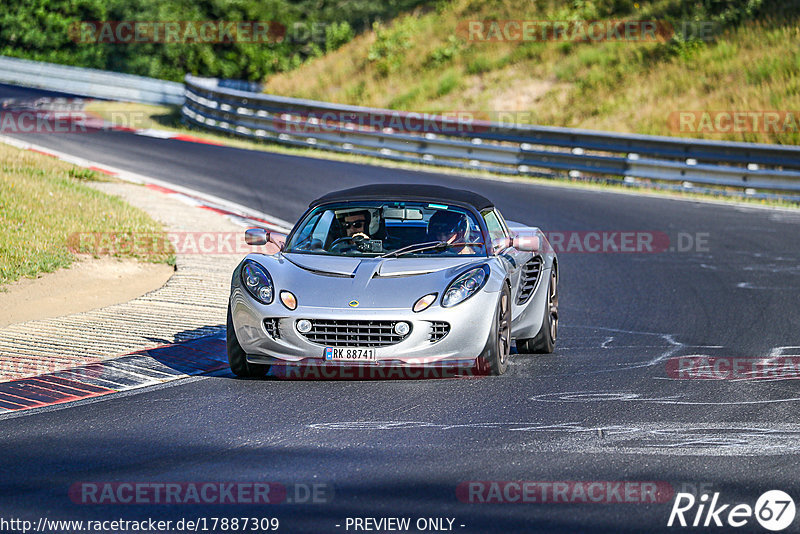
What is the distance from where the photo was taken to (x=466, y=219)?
9.10 m

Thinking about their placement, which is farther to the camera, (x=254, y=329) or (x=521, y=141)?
(x=521, y=141)

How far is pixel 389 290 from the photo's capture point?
7992 millimetres

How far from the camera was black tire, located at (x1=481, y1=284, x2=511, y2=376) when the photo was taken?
809 centimetres

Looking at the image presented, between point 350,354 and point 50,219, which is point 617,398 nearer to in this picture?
point 350,354

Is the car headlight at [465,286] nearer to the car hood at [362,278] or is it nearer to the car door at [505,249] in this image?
the car hood at [362,278]

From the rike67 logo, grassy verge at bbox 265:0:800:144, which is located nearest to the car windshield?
the rike67 logo

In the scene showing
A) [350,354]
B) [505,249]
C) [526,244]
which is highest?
[526,244]

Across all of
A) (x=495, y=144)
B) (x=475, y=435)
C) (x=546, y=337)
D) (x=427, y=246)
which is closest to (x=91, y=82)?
(x=495, y=144)

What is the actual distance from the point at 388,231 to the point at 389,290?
1205 millimetres

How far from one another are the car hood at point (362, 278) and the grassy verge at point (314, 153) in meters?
14.3

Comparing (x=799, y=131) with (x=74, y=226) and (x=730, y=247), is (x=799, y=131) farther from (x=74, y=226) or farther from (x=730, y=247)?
(x=74, y=226)

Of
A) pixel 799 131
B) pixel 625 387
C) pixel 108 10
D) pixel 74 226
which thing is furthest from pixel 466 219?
pixel 108 10

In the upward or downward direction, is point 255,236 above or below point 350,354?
above

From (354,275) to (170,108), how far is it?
30.3 m
